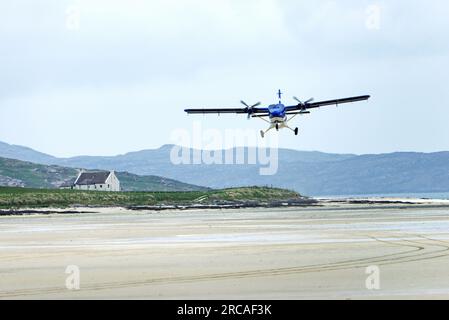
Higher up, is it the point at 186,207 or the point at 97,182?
the point at 97,182

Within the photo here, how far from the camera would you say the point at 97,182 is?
18400cm

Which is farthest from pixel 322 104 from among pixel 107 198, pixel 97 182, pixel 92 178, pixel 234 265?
pixel 92 178

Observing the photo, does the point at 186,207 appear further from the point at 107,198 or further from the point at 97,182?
the point at 97,182

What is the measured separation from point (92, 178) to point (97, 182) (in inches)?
130

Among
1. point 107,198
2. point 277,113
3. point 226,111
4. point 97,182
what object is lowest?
point 107,198

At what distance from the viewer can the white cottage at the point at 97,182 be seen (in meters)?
183

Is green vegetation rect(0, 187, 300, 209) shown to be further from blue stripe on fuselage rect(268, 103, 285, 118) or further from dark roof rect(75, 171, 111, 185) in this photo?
dark roof rect(75, 171, 111, 185)

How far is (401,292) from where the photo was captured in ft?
63.7

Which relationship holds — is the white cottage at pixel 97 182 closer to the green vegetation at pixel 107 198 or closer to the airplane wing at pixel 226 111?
the green vegetation at pixel 107 198

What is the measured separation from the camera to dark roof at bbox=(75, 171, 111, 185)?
604ft
